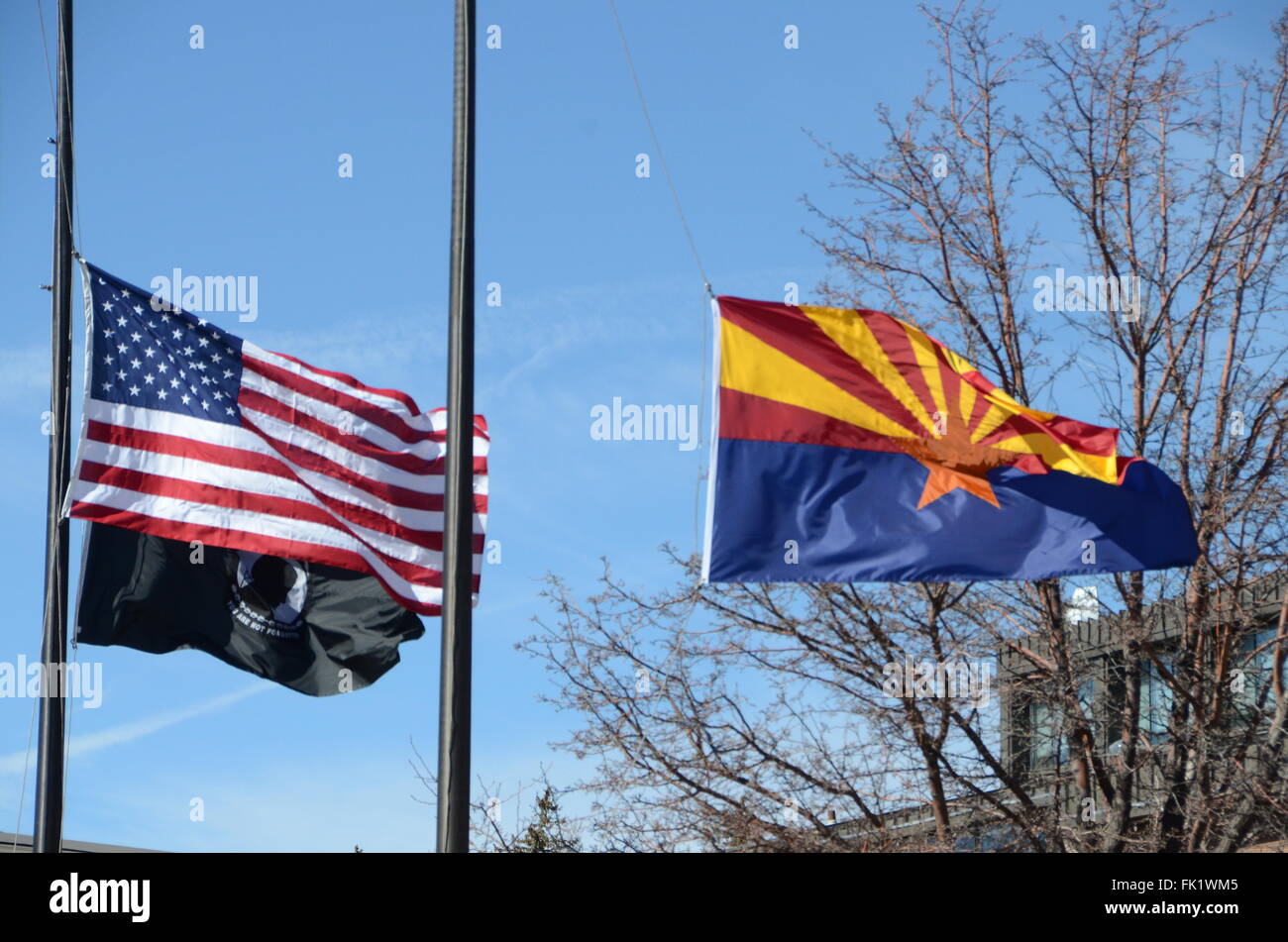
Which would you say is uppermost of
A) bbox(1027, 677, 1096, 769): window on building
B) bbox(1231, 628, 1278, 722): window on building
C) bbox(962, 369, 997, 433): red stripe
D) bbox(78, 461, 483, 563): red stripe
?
bbox(962, 369, 997, 433): red stripe

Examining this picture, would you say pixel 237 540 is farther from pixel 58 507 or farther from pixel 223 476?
pixel 58 507

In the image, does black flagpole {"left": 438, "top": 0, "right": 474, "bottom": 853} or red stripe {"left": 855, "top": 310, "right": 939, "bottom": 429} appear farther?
red stripe {"left": 855, "top": 310, "right": 939, "bottom": 429}

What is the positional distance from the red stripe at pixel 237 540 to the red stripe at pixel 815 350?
3174 mm

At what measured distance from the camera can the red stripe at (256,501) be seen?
1134 centimetres

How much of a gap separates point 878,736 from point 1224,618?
2.71 metres

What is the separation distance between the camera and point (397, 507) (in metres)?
12.5

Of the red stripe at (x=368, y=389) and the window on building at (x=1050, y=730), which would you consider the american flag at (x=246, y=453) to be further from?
the window on building at (x=1050, y=730)

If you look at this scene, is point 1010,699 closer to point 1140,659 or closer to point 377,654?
point 1140,659

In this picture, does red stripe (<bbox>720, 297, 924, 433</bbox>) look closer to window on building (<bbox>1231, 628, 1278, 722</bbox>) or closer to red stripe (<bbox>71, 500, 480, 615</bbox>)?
red stripe (<bbox>71, 500, 480, 615</bbox>)

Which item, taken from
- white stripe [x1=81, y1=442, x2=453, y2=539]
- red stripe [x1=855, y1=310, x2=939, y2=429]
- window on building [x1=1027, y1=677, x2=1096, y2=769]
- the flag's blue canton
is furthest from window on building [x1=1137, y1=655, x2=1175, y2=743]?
the flag's blue canton

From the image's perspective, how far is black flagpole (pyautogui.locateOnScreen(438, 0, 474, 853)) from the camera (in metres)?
7.05

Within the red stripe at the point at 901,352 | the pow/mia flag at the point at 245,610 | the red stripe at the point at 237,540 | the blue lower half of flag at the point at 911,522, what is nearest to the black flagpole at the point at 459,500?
the blue lower half of flag at the point at 911,522

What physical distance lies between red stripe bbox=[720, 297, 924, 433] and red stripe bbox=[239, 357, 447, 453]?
3.24m
